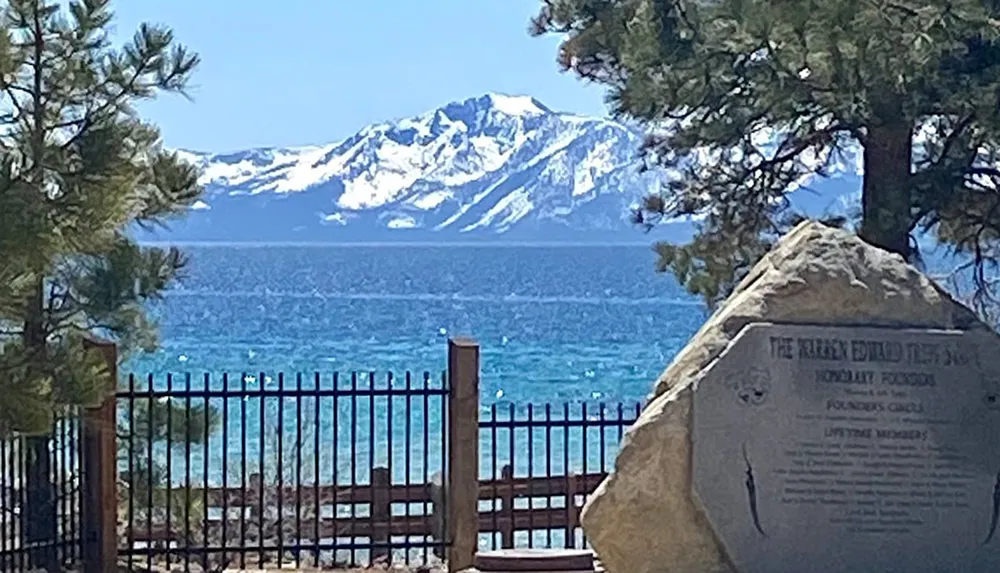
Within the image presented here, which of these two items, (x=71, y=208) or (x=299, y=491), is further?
(x=299, y=491)

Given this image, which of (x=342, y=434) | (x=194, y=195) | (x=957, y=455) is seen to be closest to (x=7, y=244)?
(x=194, y=195)

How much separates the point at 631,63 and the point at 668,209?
216cm

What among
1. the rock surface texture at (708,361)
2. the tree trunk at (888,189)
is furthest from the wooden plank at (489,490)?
the rock surface texture at (708,361)

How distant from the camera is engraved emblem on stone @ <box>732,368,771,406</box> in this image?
27.4 feet

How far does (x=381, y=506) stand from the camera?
50.2 feet

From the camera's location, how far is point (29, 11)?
10.4 metres

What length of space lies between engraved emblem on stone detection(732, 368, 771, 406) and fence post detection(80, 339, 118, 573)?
183 inches

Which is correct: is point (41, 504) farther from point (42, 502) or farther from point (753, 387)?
point (753, 387)

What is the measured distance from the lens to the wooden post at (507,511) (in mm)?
13906

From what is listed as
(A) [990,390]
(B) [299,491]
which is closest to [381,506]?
(B) [299,491]

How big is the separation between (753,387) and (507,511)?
20.1 feet

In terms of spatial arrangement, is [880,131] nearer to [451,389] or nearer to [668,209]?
[668,209]

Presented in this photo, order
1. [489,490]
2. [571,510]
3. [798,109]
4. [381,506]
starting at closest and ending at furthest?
[798,109]
[571,510]
[489,490]
[381,506]

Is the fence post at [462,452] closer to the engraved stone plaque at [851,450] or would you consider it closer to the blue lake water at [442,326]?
the blue lake water at [442,326]
